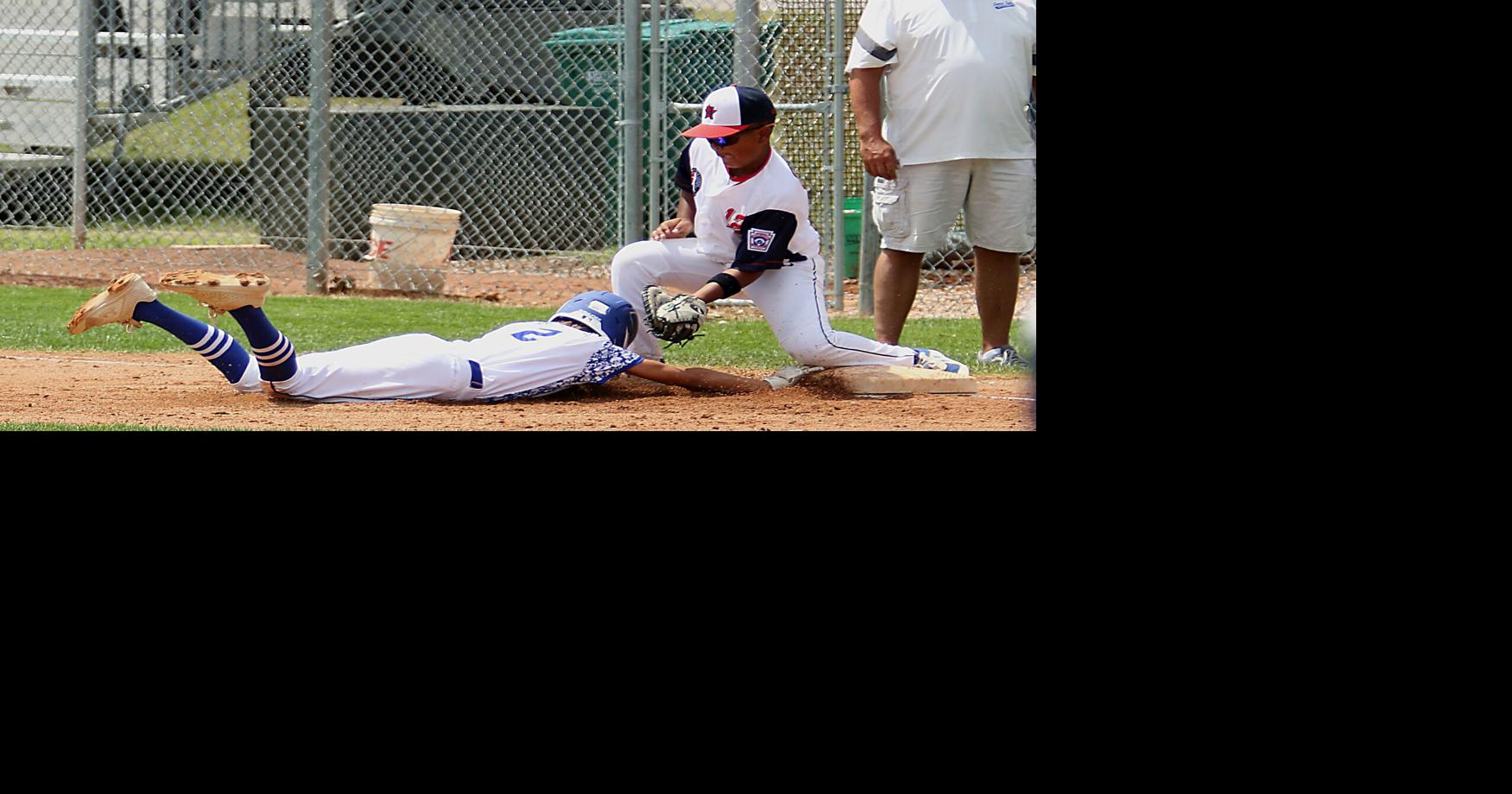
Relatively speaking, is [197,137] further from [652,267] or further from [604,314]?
[604,314]

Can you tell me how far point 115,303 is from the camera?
13.3 feet

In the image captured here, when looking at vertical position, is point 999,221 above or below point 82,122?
below

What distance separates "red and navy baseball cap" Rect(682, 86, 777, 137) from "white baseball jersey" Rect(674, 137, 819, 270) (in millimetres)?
180

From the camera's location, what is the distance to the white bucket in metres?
8.38

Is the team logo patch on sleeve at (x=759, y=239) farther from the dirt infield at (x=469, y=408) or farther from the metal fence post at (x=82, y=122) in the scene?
the metal fence post at (x=82, y=122)

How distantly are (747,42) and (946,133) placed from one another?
6.90 feet

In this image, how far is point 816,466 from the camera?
1.78 m

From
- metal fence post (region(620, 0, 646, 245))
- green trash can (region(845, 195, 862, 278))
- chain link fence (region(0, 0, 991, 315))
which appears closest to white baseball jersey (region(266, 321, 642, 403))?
metal fence post (region(620, 0, 646, 245))

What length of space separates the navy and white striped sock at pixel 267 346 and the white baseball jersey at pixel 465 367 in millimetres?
35

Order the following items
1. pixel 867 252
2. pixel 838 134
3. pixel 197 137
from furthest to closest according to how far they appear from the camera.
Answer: pixel 197 137
pixel 867 252
pixel 838 134

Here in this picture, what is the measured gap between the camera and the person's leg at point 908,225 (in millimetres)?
5508

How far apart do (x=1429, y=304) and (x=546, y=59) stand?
10077 millimetres

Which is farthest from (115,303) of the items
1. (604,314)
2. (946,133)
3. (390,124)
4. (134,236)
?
(134,236)

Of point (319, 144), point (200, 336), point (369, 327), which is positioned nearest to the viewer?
point (200, 336)
